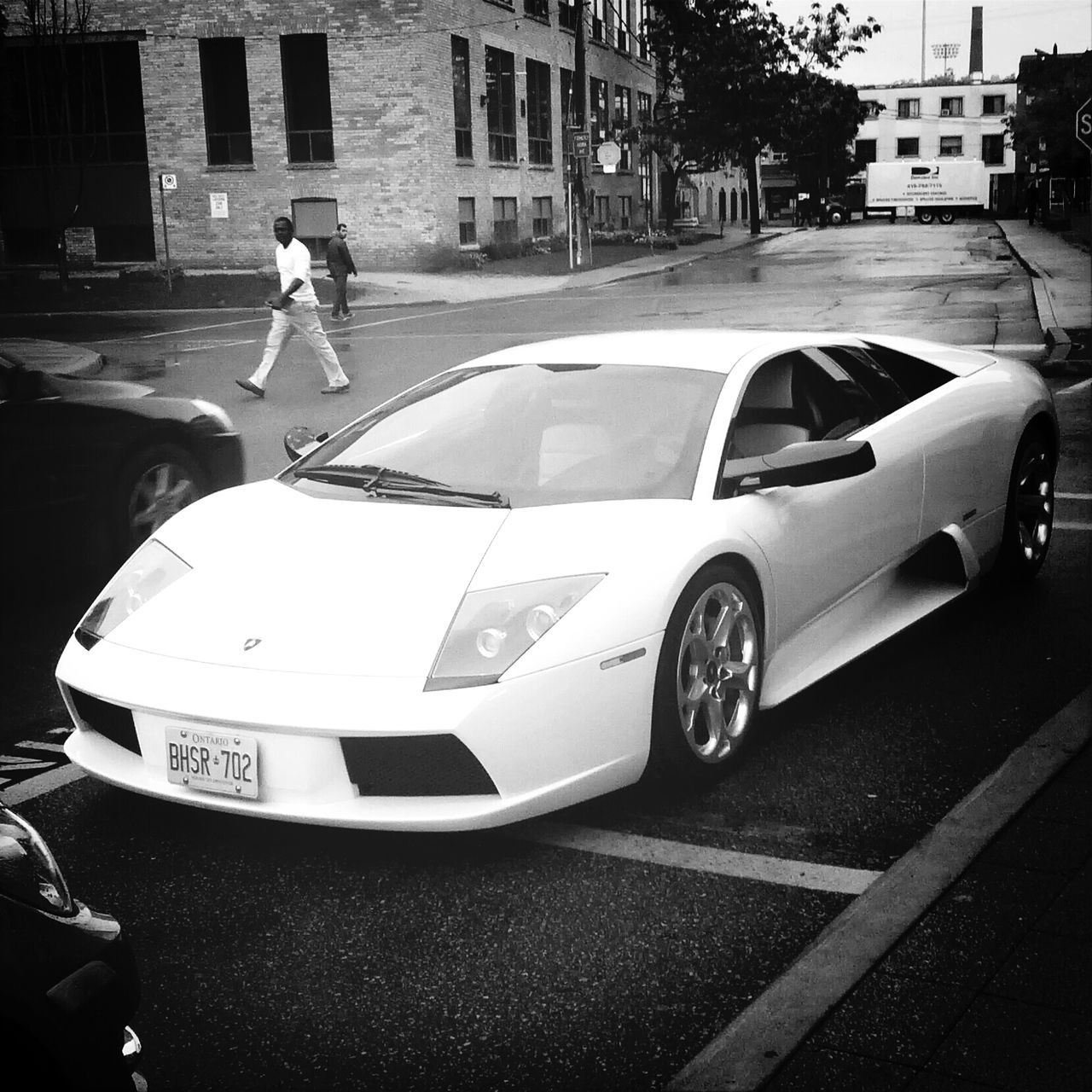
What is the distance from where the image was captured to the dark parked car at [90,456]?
6652 millimetres

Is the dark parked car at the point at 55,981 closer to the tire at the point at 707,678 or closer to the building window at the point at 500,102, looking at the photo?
the tire at the point at 707,678

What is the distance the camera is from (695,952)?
11.2ft

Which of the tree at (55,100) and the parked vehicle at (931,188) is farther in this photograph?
the parked vehicle at (931,188)

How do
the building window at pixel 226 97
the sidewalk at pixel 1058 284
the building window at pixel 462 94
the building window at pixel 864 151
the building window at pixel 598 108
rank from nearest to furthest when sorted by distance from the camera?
the sidewalk at pixel 1058 284 → the building window at pixel 226 97 → the building window at pixel 462 94 → the building window at pixel 598 108 → the building window at pixel 864 151

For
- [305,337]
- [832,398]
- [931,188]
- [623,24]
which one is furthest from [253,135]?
[931,188]

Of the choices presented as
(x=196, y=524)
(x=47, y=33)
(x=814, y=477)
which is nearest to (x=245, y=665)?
(x=196, y=524)

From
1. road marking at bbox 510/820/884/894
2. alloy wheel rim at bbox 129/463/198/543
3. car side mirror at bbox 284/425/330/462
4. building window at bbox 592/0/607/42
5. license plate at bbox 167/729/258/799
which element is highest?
building window at bbox 592/0/607/42

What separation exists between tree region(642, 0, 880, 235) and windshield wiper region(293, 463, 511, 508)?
186ft

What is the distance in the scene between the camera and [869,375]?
5.77m

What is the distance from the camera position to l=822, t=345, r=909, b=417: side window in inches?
224

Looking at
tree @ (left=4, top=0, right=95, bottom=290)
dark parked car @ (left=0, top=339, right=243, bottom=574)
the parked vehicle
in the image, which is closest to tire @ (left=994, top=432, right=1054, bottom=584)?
dark parked car @ (left=0, top=339, right=243, bottom=574)

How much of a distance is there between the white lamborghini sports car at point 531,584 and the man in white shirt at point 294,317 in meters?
10.2

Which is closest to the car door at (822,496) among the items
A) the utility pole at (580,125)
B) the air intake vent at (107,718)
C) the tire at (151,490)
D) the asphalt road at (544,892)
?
the asphalt road at (544,892)

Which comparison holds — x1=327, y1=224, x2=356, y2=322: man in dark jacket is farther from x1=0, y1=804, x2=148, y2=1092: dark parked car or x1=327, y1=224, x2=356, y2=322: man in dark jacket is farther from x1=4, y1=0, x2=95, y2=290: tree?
x1=0, y1=804, x2=148, y2=1092: dark parked car
